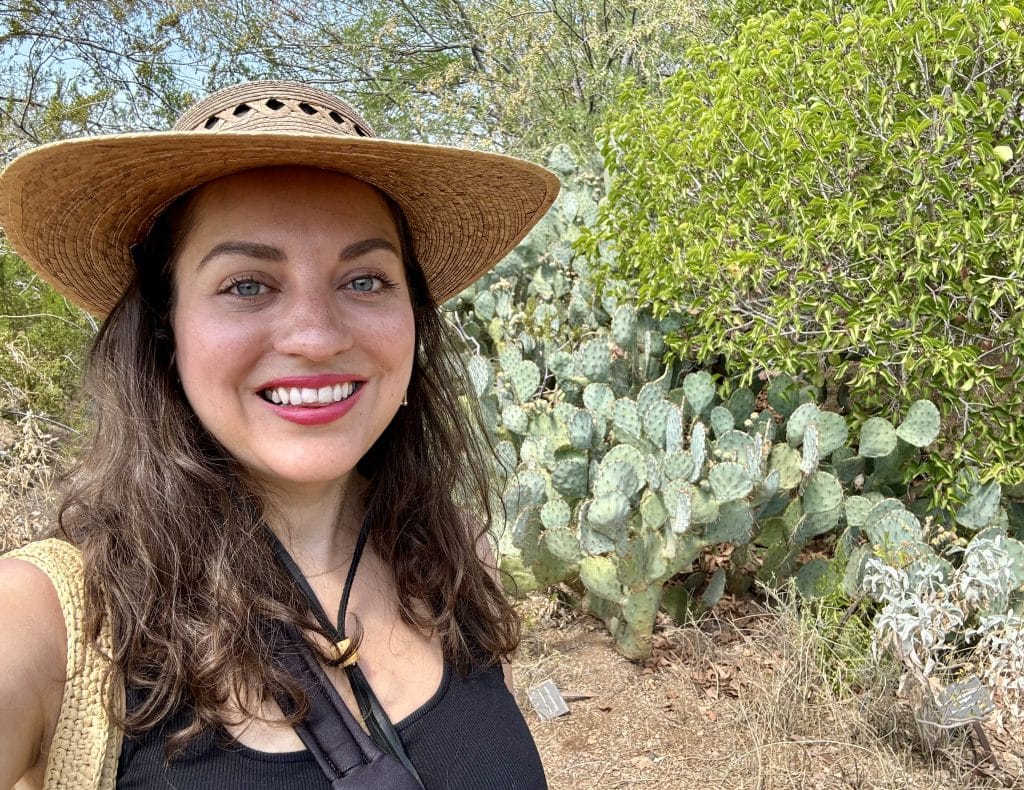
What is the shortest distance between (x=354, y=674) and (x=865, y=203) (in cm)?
280

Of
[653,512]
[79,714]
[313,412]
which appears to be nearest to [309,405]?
[313,412]

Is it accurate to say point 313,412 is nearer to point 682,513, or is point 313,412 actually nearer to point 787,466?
point 682,513

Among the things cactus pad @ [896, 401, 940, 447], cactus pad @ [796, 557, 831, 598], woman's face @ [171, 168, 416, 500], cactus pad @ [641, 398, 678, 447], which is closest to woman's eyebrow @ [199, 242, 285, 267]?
woman's face @ [171, 168, 416, 500]

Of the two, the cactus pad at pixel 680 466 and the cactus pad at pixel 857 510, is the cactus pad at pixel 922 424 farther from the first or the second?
the cactus pad at pixel 680 466

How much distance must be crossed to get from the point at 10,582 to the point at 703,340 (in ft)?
11.3

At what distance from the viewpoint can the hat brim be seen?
1.23 meters

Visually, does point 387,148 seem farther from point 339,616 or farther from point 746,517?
point 746,517

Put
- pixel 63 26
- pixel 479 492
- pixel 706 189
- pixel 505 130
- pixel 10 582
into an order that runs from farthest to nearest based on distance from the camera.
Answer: pixel 63 26, pixel 505 130, pixel 706 189, pixel 479 492, pixel 10 582

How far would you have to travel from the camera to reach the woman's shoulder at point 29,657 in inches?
40.1

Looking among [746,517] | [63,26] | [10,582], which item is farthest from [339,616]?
[63,26]

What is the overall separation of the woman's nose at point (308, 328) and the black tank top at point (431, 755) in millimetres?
504

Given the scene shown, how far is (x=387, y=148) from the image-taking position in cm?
133

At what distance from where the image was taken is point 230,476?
1.39 metres

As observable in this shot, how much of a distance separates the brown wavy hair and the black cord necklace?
0.02 metres
